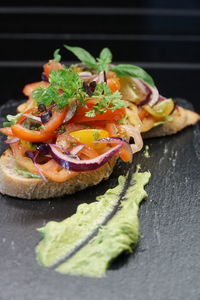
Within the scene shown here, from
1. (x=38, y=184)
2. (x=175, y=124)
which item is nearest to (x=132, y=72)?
(x=175, y=124)

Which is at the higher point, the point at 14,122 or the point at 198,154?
the point at 14,122

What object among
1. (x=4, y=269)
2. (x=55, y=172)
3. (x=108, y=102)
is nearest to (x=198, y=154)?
(x=108, y=102)

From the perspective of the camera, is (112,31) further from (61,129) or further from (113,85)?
(61,129)

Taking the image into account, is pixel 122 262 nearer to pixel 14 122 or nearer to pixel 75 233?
pixel 75 233

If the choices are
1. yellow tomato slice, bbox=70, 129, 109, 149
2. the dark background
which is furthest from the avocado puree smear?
the dark background

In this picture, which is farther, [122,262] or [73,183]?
[73,183]
